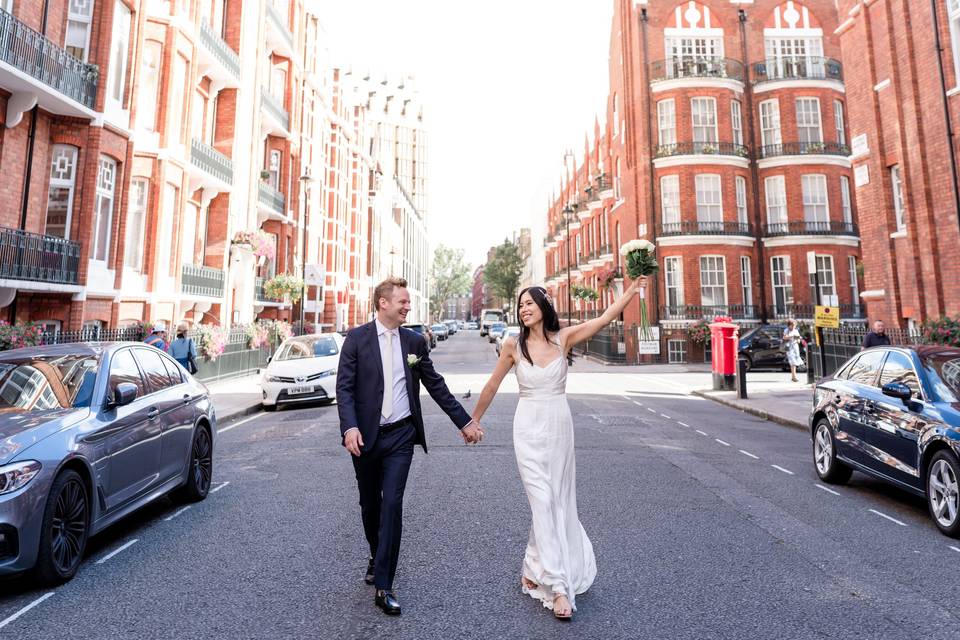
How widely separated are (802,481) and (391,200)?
239ft

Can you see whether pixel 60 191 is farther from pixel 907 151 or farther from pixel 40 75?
pixel 907 151

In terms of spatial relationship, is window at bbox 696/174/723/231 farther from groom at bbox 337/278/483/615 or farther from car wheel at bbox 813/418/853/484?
groom at bbox 337/278/483/615

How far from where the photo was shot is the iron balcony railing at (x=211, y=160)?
18.1m

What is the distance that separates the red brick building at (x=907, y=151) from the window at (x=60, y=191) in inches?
828

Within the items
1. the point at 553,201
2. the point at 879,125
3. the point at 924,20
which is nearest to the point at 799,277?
the point at 879,125

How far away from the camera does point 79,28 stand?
44.1 feet

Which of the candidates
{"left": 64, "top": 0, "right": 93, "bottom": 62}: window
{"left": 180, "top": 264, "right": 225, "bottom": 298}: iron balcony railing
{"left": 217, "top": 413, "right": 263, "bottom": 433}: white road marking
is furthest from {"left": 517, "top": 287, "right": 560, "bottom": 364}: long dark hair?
{"left": 180, "top": 264, "right": 225, "bottom": 298}: iron balcony railing

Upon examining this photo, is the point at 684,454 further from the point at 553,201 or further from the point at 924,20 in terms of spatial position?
the point at 553,201

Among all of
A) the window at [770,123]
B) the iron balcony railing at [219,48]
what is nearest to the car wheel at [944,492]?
the iron balcony railing at [219,48]

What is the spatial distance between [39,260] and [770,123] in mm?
31312

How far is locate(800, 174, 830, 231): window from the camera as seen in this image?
27.7 metres

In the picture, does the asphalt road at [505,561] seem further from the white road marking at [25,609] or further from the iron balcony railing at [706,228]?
the iron balcony railing at [706,228]

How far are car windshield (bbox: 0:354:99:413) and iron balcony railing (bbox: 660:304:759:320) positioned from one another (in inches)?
1006

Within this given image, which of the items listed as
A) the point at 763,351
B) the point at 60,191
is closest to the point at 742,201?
the point at 763,351
